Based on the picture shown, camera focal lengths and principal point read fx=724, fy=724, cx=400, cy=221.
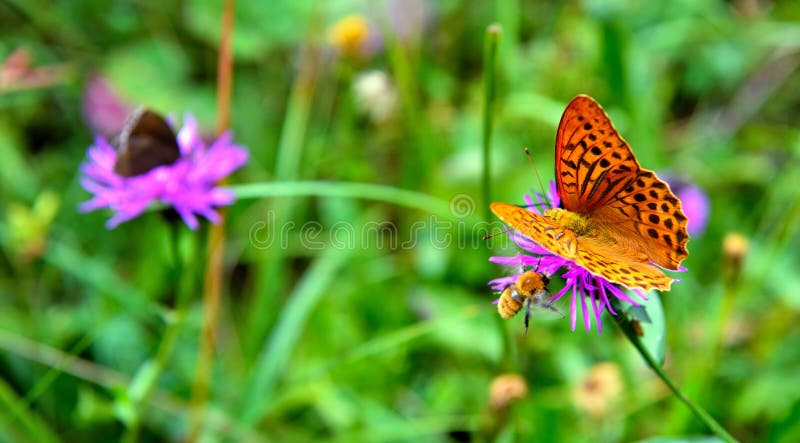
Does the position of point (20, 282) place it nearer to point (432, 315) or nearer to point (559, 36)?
point (432, 315)

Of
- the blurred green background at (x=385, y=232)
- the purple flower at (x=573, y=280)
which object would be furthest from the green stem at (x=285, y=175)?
the purple flower at (x=573, y=280)

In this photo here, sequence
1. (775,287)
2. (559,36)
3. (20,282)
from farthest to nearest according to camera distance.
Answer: (559,36)
(20,282)
(775,287)

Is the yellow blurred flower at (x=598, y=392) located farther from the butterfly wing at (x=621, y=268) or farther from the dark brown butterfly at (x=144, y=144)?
the dark brown butterfly at (x=144, y=144)

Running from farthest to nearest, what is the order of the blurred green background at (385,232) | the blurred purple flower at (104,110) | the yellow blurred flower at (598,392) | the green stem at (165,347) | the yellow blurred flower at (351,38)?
the blurred purple flower at (104,110) → the yellow blurred flower at (351,38) → the blurred green background at (385,232) → the yellow blurred flower at (598,392) → the green stem at (165,347)

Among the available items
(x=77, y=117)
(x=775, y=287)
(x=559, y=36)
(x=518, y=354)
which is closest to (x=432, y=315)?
(x=518, y=354)

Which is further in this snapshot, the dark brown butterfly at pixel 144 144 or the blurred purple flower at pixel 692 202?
the blurred purple flower at pixel 692 202

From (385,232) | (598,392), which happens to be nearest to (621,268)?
(598,392)

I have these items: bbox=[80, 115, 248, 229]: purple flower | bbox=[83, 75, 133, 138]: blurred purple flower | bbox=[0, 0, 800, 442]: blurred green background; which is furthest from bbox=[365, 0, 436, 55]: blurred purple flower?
bbox=[80, 115, 248, 229]: purple flower

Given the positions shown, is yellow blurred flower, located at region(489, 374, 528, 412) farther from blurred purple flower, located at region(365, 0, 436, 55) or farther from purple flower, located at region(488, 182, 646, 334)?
blurred purple flower, located at region(365, 0, 436, 55)
